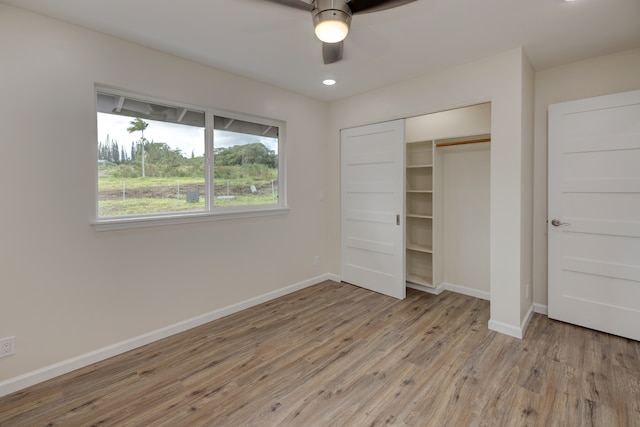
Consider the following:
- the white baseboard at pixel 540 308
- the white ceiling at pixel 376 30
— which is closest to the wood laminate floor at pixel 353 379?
A: the white baseboard at pixel 540 308

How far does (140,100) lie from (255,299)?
233 cm

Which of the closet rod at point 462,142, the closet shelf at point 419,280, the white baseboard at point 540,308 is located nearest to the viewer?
the white baseboard at point 540,308

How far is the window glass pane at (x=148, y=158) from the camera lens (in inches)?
99.4

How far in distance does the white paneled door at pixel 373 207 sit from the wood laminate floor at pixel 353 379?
870 mm

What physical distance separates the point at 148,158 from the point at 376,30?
2244 millimetres

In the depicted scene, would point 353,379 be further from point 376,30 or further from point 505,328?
point 376,30

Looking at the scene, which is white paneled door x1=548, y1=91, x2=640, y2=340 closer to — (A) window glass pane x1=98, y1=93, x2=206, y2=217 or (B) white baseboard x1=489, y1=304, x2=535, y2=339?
(B) white baseboard x1=489, y1=304, x2=535, y2=339

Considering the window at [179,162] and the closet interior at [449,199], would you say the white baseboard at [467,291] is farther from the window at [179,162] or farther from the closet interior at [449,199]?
the window at [179,162]

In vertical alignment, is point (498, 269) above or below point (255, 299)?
above

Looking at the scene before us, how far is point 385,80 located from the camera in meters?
3.39

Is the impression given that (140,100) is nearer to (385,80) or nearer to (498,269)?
(385,80)

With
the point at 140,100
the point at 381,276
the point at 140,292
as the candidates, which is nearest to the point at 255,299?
the point at 140,292

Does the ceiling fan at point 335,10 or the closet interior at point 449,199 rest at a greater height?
the ceiling fan at point 335,10

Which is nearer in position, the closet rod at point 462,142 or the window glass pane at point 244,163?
the window glass pane at point 244,163
